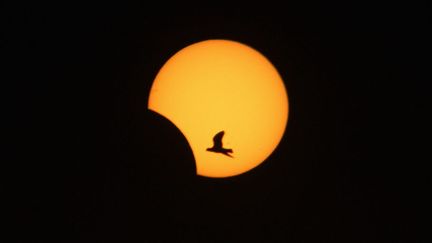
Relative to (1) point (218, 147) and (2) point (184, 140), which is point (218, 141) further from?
(2) point (184, 140)

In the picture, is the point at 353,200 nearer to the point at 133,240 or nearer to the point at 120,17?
the point at 133,240

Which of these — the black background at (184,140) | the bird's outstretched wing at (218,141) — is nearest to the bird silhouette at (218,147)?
the bird's outstretched wing at (218,141)

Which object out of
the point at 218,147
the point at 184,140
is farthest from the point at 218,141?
the point at 184,140

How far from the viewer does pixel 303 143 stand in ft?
7.99

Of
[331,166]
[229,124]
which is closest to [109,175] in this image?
[229,124]

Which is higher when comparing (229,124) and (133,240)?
(229,124)

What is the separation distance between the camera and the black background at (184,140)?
235 cm

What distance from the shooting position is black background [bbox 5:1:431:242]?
7.72ft

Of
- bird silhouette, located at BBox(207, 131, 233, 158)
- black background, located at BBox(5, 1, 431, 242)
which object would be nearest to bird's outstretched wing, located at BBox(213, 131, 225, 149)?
bird silhouette, located at BBox(207, 131, 233, 158)

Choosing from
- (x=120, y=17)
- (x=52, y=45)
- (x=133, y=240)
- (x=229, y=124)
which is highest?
(x=120, y=17)

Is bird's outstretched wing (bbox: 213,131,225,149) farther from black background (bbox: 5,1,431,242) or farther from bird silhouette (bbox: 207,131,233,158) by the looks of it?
black background (bbox: 5,1,431,242)

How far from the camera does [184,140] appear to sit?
2.32 metres

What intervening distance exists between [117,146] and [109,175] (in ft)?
0.45

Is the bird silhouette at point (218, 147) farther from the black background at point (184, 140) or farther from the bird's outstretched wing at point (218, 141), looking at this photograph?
the black background at point (184, 140)
